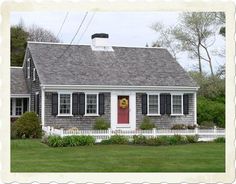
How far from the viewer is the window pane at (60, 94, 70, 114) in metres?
23.7

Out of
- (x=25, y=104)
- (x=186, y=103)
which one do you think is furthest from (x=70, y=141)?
(x=25, y=104)

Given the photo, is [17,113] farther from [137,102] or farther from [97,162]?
[97,162]

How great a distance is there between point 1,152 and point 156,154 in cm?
712

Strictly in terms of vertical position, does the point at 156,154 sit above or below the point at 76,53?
below

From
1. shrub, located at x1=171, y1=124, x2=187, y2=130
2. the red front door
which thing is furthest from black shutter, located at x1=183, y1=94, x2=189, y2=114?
the red front door

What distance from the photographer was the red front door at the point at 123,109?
24703 millimetres

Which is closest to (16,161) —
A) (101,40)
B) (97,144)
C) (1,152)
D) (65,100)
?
(1,152)

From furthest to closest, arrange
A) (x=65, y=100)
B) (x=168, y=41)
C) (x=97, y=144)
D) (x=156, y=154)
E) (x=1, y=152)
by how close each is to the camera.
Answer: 1. (x=168, y=41)
2. (x=65, y=100)
3. (x=97, y=144)
4. (x=156, y=154)
5. (x=1, y=152)

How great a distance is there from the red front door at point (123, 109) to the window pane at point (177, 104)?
249cm

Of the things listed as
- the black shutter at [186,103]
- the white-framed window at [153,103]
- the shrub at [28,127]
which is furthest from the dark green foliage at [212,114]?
the shrub at [28,127]

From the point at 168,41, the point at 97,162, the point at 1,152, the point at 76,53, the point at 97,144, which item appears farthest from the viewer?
the point at 168,41

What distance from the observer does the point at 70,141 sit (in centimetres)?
1917

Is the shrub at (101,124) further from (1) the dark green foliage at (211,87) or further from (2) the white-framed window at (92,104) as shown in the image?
(1) the dark green foliage at (211,87)

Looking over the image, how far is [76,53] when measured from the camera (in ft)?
87.3
